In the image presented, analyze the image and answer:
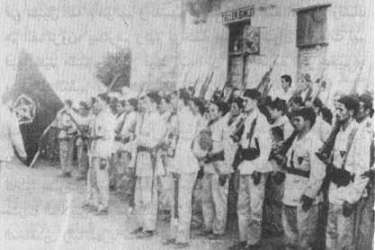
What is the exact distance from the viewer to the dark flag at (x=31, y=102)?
144 inches

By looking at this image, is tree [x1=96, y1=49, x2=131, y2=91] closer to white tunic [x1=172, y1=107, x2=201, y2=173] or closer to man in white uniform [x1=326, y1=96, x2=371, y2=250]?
white tunic [x1=172, y1=107, x2=201, y2=173]

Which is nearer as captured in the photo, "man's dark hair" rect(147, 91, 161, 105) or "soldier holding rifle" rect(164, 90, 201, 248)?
"soldier holding rifle" rect(164, 90, 201, 248)

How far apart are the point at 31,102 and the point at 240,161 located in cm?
167

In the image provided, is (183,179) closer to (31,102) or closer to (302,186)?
(302,186)

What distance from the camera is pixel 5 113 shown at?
3688 millimetres

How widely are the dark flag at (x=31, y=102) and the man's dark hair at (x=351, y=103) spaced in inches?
82.1

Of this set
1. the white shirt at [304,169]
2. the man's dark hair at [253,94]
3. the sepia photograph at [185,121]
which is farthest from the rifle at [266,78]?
the white shirt at [304,169]

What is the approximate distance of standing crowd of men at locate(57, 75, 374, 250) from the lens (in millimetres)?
3025

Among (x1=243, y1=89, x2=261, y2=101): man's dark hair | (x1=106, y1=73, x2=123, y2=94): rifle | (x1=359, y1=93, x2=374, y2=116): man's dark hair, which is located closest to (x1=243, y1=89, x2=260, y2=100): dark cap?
(x1=243, y1=89, x2=261, y2=101): man's dark hair

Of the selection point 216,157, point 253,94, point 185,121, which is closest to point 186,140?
point 185,121

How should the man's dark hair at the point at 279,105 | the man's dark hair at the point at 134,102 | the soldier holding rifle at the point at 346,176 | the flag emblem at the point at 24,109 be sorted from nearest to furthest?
the soldier holding rifle at the point at 346,176
the man's dark hair at the point at 279,105
the flag emblem at the point at 24,109
the man's dark hair at the point at 134,102

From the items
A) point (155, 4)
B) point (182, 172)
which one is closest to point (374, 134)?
point (182, 172)

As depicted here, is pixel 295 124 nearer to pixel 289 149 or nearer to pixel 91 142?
pixel 289 149

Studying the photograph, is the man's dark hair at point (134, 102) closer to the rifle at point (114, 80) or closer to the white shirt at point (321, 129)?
the rifle at point (114, 80)
